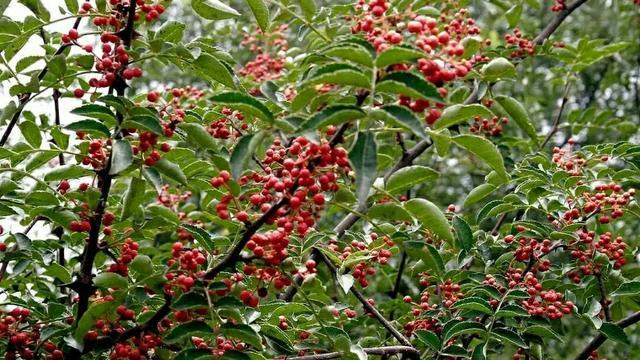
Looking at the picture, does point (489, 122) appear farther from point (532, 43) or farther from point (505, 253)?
point (505, 253)

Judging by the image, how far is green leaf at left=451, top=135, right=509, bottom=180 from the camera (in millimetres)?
1990

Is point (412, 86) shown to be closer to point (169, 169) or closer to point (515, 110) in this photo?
point (515, 110)

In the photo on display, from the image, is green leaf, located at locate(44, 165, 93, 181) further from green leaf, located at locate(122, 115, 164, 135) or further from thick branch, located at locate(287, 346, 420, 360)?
thick branch, located at locate(287, 346, 420, 360)

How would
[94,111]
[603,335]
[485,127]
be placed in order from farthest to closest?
Answer: [485,127]
[603,335]
[94,111]

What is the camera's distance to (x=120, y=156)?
1.98 metres

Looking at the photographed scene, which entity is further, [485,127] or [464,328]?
[485,127]

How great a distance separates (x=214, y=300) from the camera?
85.3 inches

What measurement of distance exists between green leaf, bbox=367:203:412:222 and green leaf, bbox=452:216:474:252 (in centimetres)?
64

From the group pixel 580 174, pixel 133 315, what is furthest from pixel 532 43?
pixel 133 315

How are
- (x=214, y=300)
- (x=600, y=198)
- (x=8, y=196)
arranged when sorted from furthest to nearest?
(x=600, y=198) → (x=8, y=196) → (x=214, y=300)

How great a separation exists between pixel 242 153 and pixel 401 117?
41cm

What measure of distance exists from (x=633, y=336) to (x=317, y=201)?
5203 millimetres

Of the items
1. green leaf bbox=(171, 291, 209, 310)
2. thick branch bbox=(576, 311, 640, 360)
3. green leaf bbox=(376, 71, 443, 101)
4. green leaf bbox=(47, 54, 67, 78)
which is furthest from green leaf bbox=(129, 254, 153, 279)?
thick branch bbox=(576, 311, 640, 360)

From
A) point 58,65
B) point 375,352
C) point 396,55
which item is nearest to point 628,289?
point 375,352
